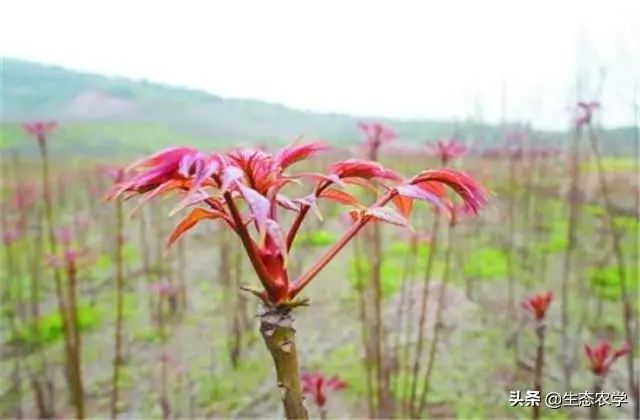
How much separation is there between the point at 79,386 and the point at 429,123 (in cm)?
107

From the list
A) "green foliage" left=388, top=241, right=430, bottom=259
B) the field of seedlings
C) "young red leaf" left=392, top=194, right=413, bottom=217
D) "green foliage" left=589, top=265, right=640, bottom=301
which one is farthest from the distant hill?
"young red leaf" left=392, top=194, right=413, bottom=217

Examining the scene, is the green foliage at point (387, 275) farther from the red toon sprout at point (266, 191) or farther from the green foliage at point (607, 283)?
the red toon sprout at point (266, 191)

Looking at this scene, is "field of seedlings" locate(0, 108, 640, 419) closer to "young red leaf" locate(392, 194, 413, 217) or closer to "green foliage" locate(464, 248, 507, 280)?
"green foliage" locate(464, 248, 507, 280)

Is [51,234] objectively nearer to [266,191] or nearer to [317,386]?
[317,386]

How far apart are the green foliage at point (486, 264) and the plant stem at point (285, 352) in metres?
1.85

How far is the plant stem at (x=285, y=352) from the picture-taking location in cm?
37

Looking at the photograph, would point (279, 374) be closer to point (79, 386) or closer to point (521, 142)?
point (79, 386)

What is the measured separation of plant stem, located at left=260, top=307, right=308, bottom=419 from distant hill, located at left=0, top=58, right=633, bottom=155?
1200 mm

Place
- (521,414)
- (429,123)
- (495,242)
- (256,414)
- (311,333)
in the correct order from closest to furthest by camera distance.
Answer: (521,414) → (256,414) → (429,123) → (311,333) → (495,242)

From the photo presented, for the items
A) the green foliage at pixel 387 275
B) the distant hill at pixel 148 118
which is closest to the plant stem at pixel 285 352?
the distant hill at pixel 148 118

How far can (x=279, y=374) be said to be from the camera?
376 mm

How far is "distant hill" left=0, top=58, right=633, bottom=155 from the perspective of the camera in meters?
1.81

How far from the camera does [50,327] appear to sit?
2086 mm

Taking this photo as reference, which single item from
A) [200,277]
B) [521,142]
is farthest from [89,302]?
[521,142]
